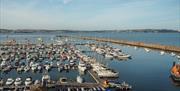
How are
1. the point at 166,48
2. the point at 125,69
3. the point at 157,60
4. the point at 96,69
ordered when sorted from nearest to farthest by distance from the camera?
the point at 96,69 → the point at 125,69 → the point at 157,60 → the point at 166,48

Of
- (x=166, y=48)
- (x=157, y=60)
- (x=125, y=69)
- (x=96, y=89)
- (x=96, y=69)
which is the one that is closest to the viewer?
(x=96, y=89)

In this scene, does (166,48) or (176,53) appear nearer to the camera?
→ (176,53)

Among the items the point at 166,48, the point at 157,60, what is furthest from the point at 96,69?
the point at 166,48

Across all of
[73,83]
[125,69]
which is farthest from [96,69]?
[73,83]

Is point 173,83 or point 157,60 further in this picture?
point 157,60

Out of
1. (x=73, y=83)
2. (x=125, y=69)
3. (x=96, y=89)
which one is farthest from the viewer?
(x=125, y=69)

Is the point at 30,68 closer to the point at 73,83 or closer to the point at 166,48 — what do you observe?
the point at 73,83

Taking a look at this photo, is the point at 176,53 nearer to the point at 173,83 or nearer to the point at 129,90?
the point at 173,83

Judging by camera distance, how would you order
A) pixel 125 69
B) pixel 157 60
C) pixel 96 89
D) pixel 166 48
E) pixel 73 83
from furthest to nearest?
pixel 166 48
pixel 157 60
pixel 125 69
pixel 73 83
pixel 96 89
